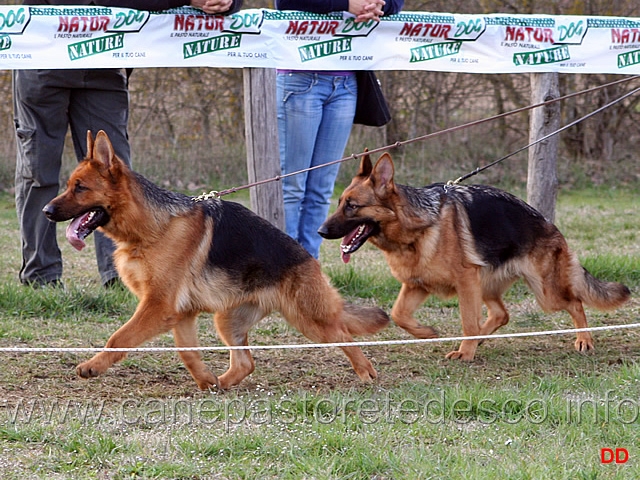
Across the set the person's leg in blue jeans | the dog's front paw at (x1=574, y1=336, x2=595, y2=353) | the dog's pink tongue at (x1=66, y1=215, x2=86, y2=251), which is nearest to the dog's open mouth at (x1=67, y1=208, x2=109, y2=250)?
the dog's pink tongue at (x1=66, y1=215, x2=86, y2=251)

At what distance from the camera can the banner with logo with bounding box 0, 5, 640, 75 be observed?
643cm

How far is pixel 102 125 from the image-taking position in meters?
7.19

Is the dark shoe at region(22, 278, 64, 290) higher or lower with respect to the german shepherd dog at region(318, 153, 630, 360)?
lower

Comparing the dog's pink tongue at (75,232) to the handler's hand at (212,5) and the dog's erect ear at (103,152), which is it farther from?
the handler's hand at (212,5)

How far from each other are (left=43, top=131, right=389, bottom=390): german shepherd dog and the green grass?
0.30 meters

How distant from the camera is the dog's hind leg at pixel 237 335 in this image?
5449mm

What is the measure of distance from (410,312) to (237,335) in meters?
1.30

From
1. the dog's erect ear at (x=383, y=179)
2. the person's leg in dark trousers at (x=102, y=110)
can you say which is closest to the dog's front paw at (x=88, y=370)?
the dog's erect ear at (x=383, y=179)

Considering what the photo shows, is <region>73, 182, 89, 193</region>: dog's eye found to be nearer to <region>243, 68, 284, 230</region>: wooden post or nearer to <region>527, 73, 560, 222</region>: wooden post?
<region>243, 68, 284, 230</region>: wooden post

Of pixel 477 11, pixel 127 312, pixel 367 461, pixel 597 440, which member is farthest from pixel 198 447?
pixel 477 11

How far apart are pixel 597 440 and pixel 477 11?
10839 mm

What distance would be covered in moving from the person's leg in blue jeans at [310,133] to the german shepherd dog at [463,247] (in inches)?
40.8

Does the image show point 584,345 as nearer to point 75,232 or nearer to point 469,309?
point 469,309

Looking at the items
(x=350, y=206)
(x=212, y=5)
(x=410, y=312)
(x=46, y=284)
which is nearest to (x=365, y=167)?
(x=350, y=206)
